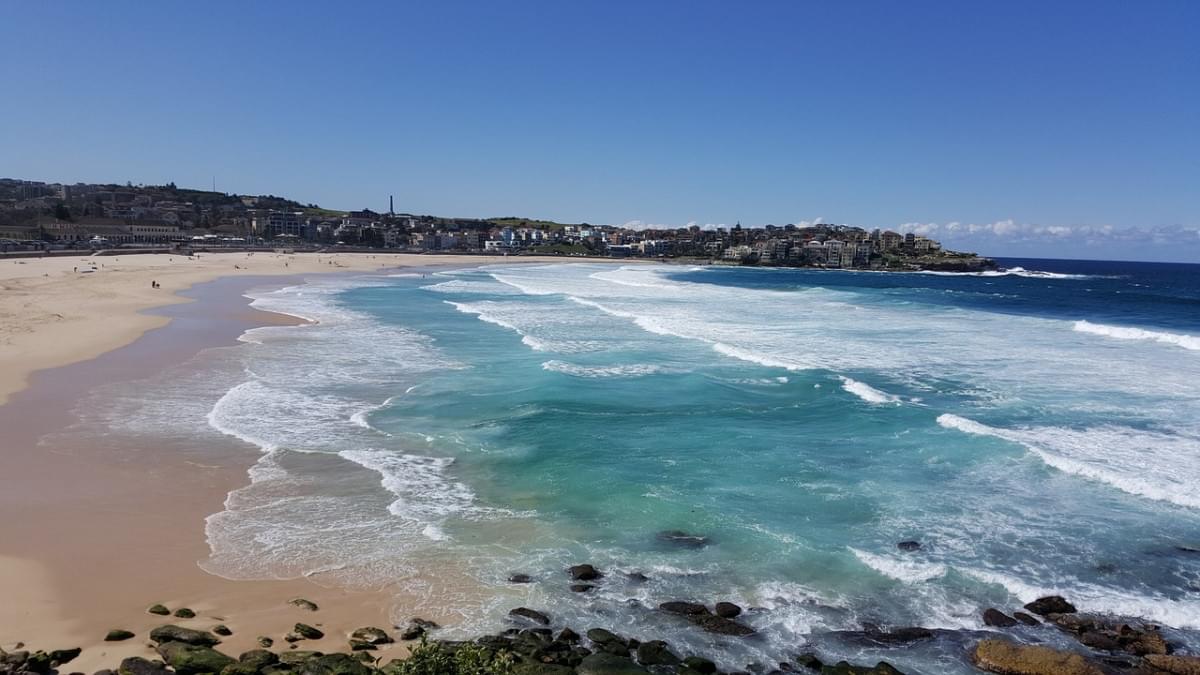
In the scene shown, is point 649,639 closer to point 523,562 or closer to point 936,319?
point 523,562

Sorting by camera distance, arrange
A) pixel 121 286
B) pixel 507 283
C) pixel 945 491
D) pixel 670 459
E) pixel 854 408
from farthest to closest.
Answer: pixel 507 283, pixel 121 286, pixel 854 408, pixel 670 459, pixel 945 491

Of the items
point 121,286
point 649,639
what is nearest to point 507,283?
point 121,286

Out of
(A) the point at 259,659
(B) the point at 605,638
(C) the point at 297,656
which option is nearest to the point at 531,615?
(B) the point at 605,638

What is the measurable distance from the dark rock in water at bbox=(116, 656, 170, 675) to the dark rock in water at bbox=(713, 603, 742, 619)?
5548mm

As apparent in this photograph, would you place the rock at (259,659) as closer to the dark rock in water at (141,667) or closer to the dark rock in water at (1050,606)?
the dark rock in water at (141,667)

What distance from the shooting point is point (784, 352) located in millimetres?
26859

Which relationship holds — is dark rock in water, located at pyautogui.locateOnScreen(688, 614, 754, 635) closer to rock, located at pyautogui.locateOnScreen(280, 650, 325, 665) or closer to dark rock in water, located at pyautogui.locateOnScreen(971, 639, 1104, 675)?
dark rock in water, located at pyautogui.locateOnScreen(971, 639, 1104, 675)

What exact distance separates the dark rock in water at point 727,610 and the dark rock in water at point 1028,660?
2443 mm

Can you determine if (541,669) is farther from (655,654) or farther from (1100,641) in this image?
(1100,641)

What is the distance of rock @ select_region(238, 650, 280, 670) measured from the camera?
6.89 meters

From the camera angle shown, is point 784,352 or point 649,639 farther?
point 784,352

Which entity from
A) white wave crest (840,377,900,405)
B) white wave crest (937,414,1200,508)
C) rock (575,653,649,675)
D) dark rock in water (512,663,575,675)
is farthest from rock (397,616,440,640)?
white wave crest (840,377,900,405)

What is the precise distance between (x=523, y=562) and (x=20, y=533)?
6.74 metres

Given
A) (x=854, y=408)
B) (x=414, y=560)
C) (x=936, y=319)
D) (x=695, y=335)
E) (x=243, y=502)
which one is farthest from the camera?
(x=936, y=319)
